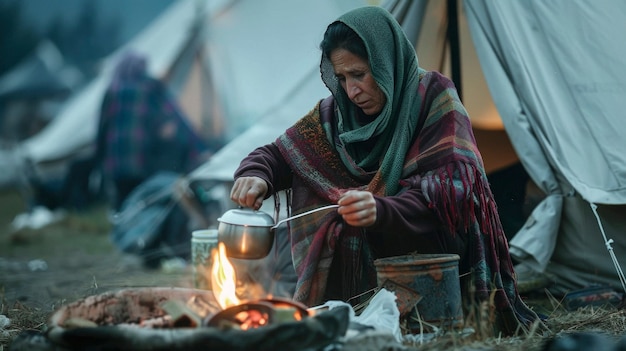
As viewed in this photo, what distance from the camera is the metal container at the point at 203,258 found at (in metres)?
3.70

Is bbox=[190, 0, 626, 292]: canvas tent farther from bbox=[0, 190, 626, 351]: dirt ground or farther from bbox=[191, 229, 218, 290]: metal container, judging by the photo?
bbox=[191, 229, 218, 290]: metal container

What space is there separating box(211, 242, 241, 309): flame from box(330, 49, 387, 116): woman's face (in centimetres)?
72

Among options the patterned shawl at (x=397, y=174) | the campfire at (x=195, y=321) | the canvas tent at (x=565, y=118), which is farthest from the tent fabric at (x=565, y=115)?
the campfire at (x=195, y=321)

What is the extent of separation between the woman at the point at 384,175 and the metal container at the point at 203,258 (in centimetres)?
88

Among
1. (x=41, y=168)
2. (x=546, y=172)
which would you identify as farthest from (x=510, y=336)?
(x=41, y=168)

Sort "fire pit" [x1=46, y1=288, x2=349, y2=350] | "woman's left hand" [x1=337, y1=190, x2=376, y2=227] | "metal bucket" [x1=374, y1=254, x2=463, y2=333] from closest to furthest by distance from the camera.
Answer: "fire pit" [x1=46, y1=288, x2=349, y2=350]
"woman's left hand" [x1=337, y1=190, x2=376, y2=227]
"metal bucket" [x1=374, y1=254, x2=463, y2=333]

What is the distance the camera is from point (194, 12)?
→ 7734 millimetres

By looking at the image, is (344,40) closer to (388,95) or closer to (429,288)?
(388,95)

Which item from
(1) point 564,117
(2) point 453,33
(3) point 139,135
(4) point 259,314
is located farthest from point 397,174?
(3) point 139,135

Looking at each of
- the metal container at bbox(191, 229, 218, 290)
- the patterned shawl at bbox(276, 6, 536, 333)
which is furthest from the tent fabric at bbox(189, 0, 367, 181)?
the patterned shawl at bbox(276, 6, 536, 333)

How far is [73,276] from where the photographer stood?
5.12 metres

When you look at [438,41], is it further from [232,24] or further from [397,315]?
[232,24]

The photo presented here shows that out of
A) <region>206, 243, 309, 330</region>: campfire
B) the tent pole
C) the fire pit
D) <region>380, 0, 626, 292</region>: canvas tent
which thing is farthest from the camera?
the tent pole

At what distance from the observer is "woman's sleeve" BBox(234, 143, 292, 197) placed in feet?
9.23
